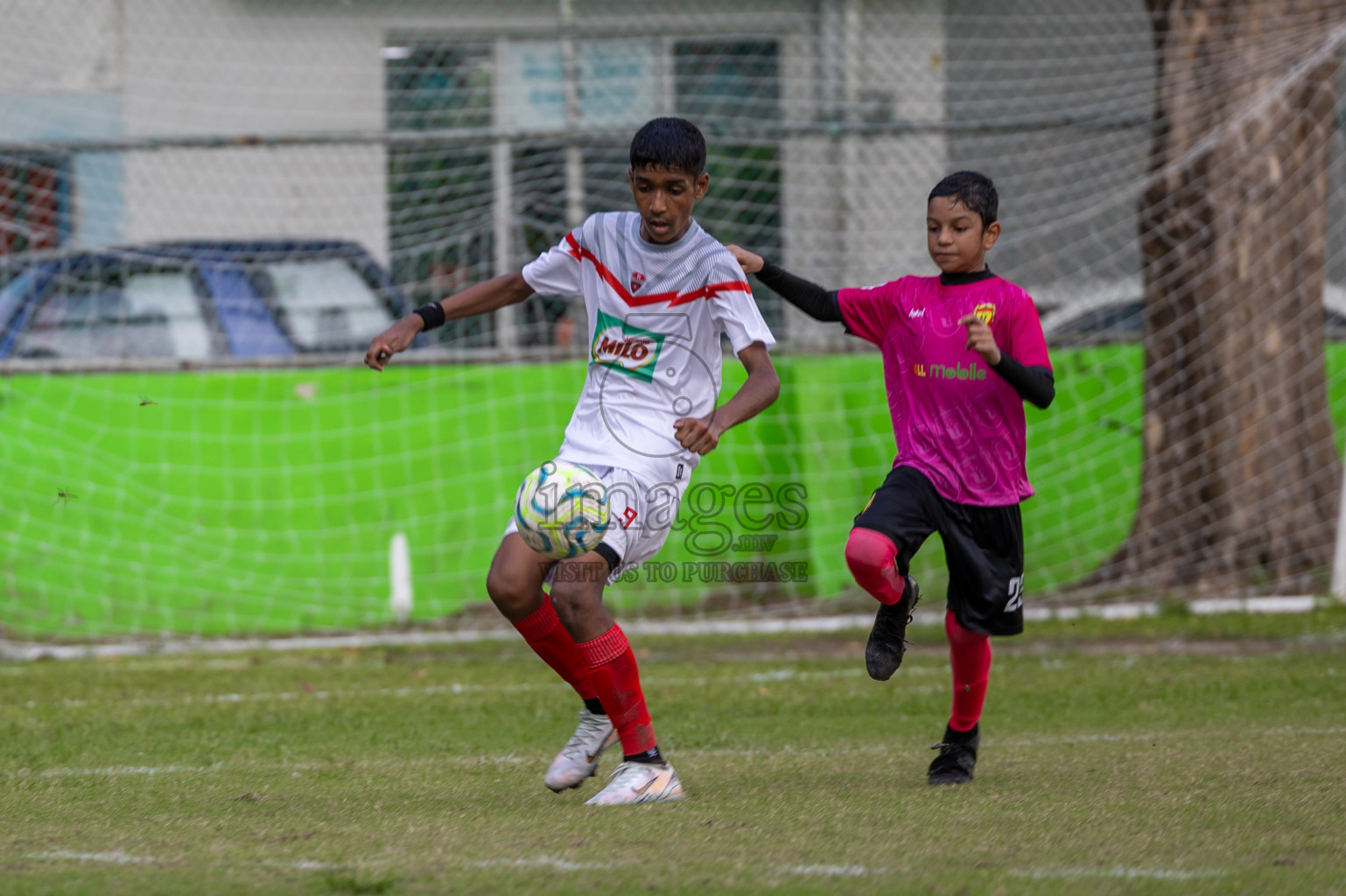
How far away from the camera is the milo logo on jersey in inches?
166

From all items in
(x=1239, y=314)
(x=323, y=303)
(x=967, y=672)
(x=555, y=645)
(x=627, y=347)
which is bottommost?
(x=967, y=672)

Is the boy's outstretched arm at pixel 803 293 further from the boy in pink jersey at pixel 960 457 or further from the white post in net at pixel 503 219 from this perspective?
the white post in net at pixel 503 219

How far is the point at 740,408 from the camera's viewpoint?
13.1 ft

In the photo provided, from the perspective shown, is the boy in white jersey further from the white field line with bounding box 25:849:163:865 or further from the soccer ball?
the white field line with bounding box 25:849:163:865

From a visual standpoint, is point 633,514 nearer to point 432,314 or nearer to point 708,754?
point 432,314

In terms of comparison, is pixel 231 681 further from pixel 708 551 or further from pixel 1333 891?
pixel 1333 891

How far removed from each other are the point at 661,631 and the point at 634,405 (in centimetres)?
419

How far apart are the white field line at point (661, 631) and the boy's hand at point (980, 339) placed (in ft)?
14.2

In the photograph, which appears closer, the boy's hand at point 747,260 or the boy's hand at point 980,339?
the boy's hand at point 980,339

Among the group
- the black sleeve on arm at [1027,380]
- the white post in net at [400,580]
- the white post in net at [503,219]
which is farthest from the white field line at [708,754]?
the white post in net at [503,219]

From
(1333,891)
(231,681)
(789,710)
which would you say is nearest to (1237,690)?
(789,710)

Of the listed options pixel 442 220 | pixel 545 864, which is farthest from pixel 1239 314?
pixel 545 864

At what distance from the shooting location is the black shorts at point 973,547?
428 cm

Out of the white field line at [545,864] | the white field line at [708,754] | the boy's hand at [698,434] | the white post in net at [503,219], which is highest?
the white post in net at [503,219]
